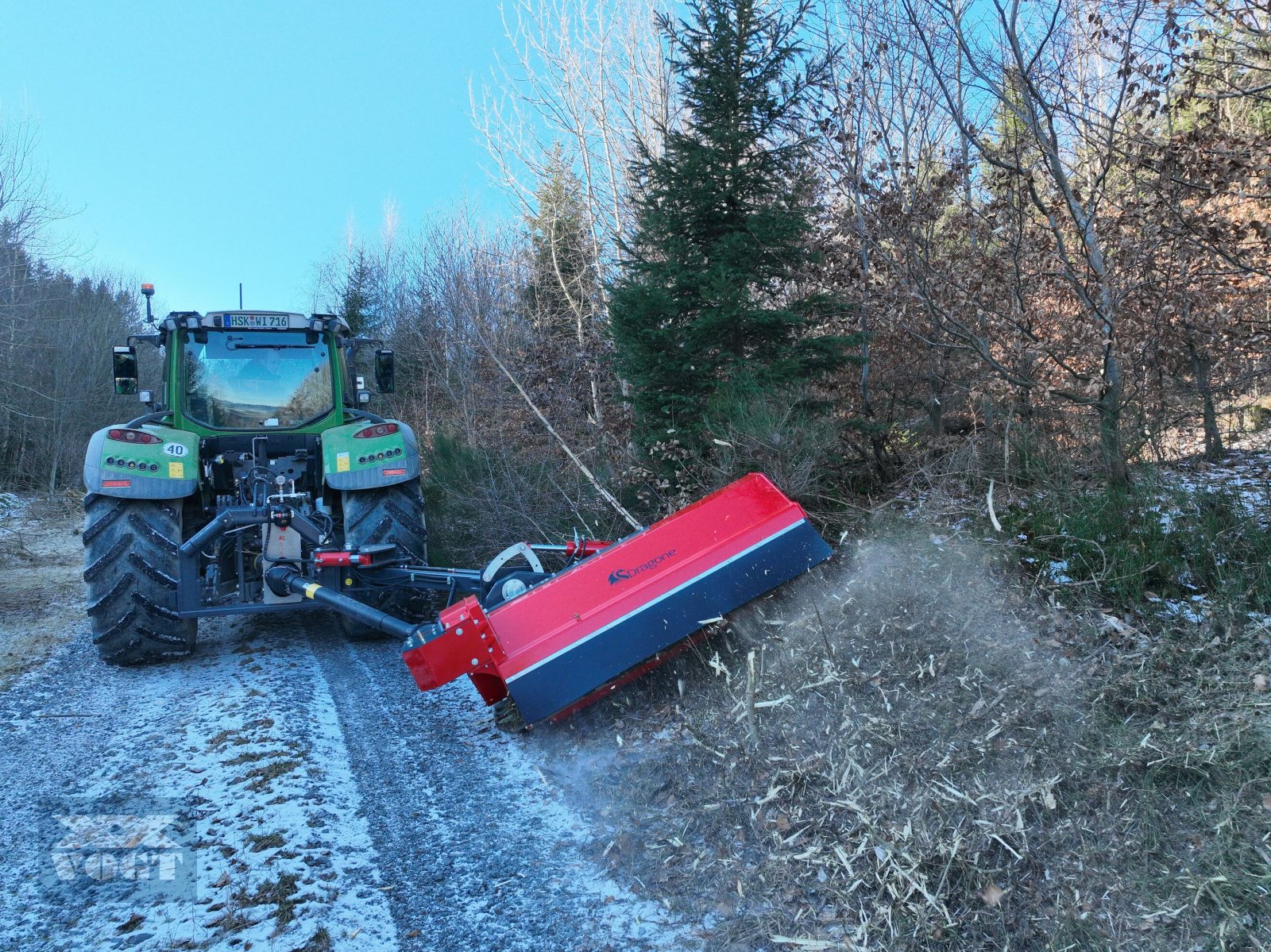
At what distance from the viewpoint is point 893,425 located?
7.31m

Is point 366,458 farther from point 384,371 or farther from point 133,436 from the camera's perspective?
point 133,436

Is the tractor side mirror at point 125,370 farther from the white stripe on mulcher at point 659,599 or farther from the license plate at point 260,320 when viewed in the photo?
the white stripe on mulcher at point 659,599

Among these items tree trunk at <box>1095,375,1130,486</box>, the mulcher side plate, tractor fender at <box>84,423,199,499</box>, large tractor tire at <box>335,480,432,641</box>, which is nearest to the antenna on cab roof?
tractor fender at <box>84,423,199,499</box>

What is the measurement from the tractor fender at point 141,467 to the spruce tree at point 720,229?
3645 mm

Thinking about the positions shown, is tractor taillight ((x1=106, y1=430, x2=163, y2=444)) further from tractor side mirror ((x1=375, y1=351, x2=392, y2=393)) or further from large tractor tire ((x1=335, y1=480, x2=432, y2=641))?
tractor side mirror ((x1=375, y1=351, x2=392, y2=393))

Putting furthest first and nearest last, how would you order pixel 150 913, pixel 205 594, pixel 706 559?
pixel 205 594 → pixel 706 559 → pixel 150 913

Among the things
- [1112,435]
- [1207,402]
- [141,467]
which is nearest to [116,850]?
[141,467]

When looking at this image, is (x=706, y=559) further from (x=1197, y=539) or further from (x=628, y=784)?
(x=1197, y=539)

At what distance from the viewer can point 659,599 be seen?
4.05m

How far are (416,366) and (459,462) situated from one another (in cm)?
1359

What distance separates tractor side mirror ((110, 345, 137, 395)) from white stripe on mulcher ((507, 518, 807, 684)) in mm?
4671

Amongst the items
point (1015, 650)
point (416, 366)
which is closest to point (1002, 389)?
point (1015, 650)

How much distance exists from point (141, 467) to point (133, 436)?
0.98 ft

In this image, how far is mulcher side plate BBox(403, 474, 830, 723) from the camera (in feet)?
12.9
